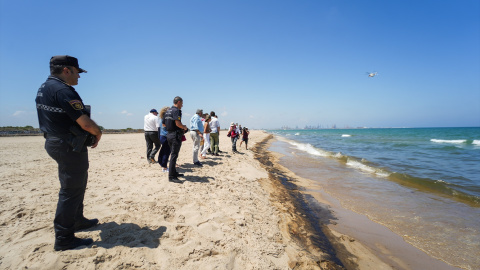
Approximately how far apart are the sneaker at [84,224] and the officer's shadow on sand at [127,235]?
0.24 ft

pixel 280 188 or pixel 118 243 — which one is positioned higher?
pixel 118 243

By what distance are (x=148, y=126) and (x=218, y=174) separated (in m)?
2.85

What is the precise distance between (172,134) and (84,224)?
2.51 metres

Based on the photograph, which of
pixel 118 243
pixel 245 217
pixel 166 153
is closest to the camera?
pixel 118 243

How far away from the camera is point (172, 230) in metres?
2.91

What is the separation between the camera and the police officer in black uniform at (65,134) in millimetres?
2102

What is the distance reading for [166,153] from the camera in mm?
5992

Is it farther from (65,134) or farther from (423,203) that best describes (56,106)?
(423,203)

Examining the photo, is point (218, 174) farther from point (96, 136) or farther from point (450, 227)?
point (450, 227)

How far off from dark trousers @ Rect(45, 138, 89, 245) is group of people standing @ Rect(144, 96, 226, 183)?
99.7 inches

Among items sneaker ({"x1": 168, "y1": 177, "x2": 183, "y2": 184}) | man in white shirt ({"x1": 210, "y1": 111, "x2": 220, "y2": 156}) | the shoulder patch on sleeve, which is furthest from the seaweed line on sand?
man in white shirt ({"x1": 210, "y1": 111, "x2": 220, "y2": 156})

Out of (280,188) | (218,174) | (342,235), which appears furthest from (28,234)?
(280,188)

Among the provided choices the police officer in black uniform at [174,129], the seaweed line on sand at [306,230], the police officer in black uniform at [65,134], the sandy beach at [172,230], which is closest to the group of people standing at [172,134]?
the police officer in black uniform at [174,129]

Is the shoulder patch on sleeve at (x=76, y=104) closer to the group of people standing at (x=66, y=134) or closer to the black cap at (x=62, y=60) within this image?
the group of people standing at (x=66, y=134)
